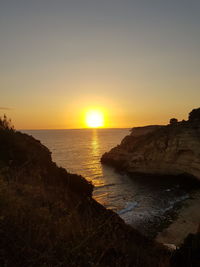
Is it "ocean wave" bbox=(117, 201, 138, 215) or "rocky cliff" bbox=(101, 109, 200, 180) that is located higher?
"rocky cliff" bbox=(101, 109, 200, 180)

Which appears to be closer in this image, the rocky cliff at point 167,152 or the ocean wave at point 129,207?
the ocean wave at point 129,207

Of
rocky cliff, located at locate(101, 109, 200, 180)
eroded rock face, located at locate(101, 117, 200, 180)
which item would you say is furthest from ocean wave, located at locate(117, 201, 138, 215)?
eroded rock face, located at locate(101, 117, 200, 180)

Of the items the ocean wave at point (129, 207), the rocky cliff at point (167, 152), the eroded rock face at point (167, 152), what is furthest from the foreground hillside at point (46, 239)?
the eroded rock face at point (167, 152)

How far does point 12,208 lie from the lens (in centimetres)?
476

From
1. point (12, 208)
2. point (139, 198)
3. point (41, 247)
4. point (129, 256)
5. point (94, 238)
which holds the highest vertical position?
point (12, 208)

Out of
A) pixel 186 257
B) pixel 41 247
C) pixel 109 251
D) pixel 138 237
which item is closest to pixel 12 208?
pixel 41 247

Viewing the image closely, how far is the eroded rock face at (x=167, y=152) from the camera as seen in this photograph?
40.2m

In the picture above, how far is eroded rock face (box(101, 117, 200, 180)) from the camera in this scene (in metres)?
40.2

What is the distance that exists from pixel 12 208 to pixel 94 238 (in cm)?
180

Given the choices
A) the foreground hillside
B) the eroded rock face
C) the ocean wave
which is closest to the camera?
the foreground hillside

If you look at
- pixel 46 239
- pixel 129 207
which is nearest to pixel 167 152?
pixel 129 207

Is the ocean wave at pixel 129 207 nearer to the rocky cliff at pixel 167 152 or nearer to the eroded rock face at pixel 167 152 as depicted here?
the rocky cliff at pixel 167 152

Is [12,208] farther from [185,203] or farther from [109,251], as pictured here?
[185,203]

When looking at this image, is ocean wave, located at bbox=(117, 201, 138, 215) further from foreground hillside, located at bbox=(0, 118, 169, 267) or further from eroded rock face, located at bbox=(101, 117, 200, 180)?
foreground hillside, located at bbox=(0, 118, 169, 267)
